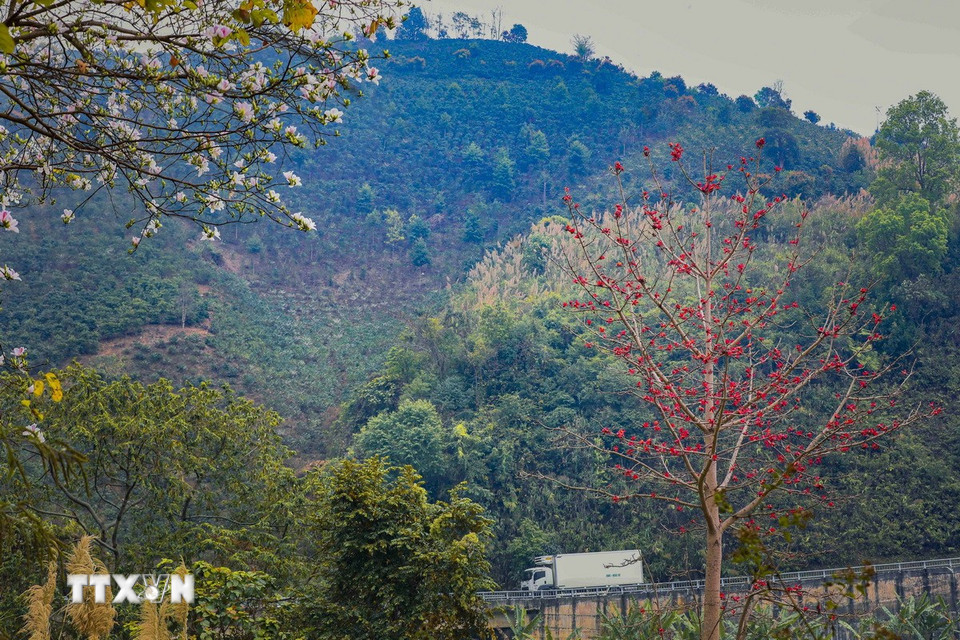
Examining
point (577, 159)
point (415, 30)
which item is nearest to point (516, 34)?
point (415, 30)

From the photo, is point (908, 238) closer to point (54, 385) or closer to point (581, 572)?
point (581, 572)

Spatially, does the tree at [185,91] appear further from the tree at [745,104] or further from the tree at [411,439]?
the tree at [745,104]

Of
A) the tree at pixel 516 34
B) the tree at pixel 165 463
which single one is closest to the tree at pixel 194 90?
the tree at pixel 165 463

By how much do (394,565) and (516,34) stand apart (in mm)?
72874

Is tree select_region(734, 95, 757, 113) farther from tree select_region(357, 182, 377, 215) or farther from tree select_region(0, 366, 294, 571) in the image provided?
tree select_region(0, 366, 294, 571)

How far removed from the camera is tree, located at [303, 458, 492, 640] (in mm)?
8609

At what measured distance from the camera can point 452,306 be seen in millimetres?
35250

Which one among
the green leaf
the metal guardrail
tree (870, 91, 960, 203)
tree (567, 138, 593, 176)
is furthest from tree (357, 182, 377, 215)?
the green leaf

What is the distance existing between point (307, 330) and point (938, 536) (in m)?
29.6

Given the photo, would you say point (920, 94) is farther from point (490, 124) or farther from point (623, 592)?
point (490, 124)

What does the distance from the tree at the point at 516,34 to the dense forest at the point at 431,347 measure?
1631 centimetres

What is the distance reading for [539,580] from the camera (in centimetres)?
2233

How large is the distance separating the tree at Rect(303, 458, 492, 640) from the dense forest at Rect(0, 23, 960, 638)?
54 millimetres

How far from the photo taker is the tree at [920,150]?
100 ft
